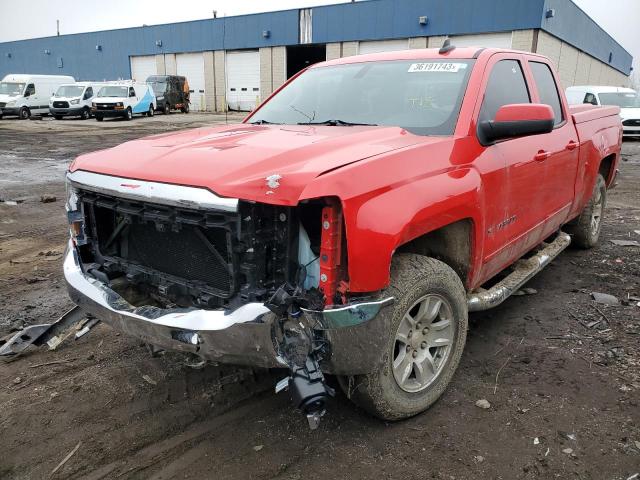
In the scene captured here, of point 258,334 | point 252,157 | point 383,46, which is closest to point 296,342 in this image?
point 258,334

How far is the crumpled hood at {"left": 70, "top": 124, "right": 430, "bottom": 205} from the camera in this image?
224 centimetres

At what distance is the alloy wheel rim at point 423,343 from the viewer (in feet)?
8.93

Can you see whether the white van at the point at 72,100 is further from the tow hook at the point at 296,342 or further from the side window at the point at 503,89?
the tow hook at the point at 296,342

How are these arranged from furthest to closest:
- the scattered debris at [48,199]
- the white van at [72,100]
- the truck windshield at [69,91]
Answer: the truck windshield at [69,91], the white van at [72,100], the scattered debris at [48,199]

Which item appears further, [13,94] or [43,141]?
[13,94]

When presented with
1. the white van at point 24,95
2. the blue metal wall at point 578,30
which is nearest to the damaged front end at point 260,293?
the blue metal wall at point 578,30

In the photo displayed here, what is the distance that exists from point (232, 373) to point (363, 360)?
1249 mm

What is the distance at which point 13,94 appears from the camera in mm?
27828

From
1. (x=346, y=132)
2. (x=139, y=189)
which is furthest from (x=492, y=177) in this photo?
(x=139, y=189)

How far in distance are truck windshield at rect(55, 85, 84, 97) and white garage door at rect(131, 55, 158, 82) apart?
14.2 metres

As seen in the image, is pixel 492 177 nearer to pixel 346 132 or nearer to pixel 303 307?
pixel 346 132

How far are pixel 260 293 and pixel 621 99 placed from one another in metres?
20.2

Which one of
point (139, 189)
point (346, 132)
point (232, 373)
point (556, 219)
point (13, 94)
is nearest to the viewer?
point (139, 189)

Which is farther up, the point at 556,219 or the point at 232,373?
the point at 556,219
